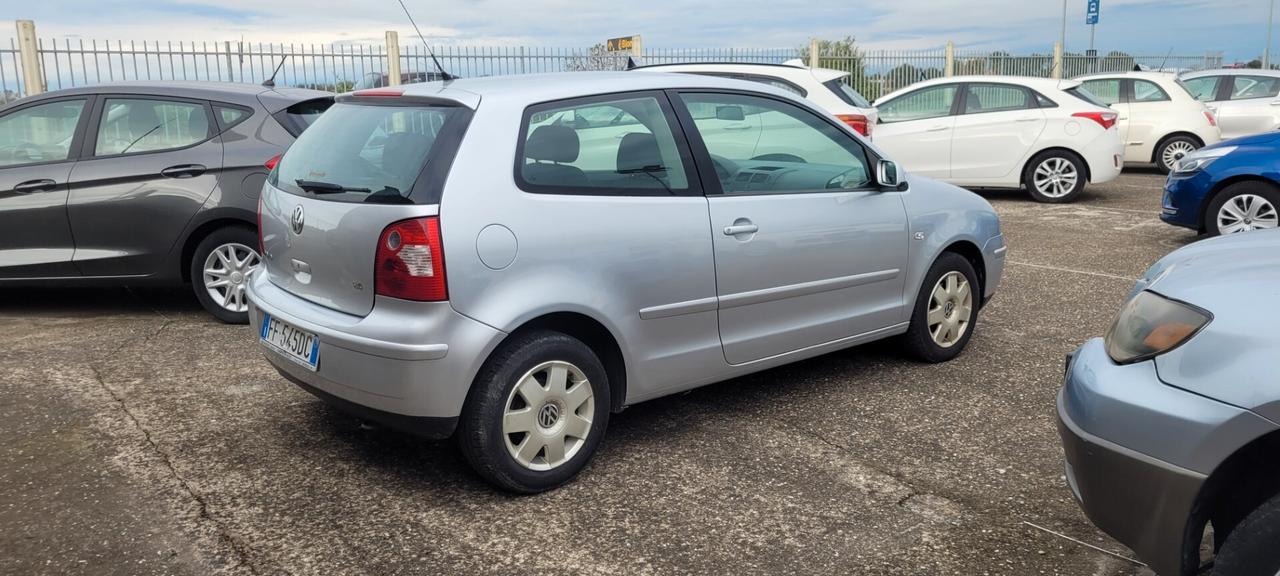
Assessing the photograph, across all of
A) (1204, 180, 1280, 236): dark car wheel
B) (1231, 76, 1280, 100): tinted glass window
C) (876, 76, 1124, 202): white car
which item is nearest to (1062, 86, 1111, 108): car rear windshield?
(876, 76, 1124, 202): white car

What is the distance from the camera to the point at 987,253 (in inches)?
211

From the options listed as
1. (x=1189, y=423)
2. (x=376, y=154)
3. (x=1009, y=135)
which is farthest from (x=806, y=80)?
(x=1189, y=423)

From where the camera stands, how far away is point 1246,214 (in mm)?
8367

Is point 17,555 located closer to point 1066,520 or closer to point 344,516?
point 344,516

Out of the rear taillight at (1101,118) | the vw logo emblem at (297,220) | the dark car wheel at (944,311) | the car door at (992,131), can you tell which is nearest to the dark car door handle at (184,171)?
the vw logo emblem at (297,220)

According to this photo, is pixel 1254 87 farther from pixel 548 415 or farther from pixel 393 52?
pixel 548 415

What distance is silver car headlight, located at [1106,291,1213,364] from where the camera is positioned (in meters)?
2.46

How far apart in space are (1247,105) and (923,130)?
6.39 metres

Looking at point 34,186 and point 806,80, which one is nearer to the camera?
point 34,186

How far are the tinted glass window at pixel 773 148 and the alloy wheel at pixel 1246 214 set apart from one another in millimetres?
5206

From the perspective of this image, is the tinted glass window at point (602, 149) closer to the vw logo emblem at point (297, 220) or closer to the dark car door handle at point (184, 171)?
the vw logo emblem at point (297, 220)

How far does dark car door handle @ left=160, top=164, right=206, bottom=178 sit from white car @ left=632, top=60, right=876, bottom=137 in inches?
185

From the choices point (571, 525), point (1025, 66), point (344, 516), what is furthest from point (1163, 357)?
point (1025, 66)

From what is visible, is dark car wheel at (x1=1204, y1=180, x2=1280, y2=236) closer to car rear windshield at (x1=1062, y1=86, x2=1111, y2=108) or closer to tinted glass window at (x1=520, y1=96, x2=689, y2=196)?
car rear windshield at (x1=1062, y1=86, x2=1111, y2=108)
